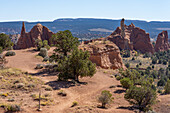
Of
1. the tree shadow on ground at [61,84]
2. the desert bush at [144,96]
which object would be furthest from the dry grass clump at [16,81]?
the desert bush at [144,96]

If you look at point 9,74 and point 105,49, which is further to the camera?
point 105,49

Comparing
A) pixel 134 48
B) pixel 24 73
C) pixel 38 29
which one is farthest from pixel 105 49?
pixel 134 48

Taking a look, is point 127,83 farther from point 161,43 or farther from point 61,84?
point 161,43

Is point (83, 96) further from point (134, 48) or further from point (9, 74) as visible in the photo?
point (134, 48)

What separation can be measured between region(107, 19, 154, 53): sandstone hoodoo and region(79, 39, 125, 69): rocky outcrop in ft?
202

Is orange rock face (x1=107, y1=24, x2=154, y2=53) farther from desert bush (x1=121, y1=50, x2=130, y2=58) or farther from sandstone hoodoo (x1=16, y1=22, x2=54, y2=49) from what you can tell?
sandstone hoodoo (x1=16, y1=22, x2=54, y2=49)

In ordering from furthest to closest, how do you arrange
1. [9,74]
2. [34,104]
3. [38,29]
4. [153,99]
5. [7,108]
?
[38,29] → [9,74] → [153,99] → [34,104] → [7,108]

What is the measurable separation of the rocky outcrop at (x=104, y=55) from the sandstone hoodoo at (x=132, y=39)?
202ft

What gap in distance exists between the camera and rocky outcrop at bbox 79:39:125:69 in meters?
38.4

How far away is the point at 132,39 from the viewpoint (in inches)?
4525

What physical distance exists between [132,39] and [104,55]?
79.8 meters

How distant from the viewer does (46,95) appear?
19.0m

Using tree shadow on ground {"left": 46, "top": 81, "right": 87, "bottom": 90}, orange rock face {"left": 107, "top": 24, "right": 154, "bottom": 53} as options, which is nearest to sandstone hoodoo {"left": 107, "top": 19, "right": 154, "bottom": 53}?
orange rock face {"left": 107, "top": 24, "right": 154, "bottom": 53}

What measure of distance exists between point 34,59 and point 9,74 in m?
13.2
